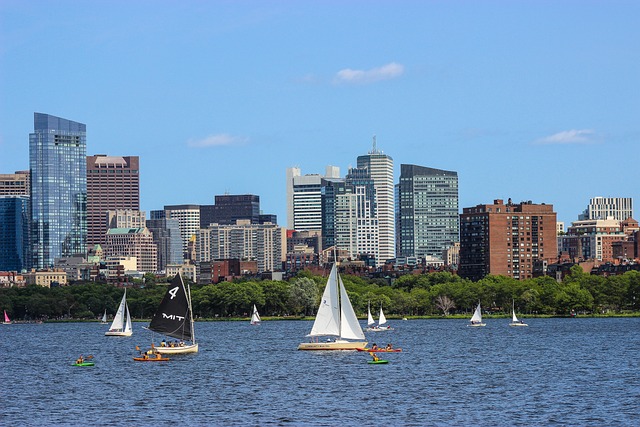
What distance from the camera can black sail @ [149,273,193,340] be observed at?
5059 inches

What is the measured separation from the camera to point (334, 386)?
332 feet

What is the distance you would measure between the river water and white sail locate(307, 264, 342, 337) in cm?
242

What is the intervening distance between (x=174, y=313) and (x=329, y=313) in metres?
15.2

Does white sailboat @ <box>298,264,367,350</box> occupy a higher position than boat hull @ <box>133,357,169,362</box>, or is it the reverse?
white sailboat @ <box>298,264,367,350</box>

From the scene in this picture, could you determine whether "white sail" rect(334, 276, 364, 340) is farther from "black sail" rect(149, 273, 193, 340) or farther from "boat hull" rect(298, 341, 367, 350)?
"black sail" rect(149, 273, 193, 340)

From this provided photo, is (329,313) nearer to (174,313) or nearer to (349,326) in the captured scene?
(349,326)

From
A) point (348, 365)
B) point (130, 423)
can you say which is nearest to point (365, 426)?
point (130, 423)

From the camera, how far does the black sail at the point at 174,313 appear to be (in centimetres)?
12850

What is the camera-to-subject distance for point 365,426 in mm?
77625

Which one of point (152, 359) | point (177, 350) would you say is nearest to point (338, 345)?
point (177, 350)

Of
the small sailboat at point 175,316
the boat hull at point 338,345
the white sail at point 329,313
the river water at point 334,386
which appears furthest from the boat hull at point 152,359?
the boat hull at point 338,345

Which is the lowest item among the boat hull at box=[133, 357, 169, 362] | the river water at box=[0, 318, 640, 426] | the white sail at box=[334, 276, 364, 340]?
the river water at box=[0, 318, 640, 426]

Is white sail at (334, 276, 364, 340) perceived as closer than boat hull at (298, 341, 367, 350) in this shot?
Yes

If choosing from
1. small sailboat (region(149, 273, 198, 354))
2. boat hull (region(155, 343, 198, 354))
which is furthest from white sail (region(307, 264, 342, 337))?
small sailboat (region(149, 273, 198, 354))
